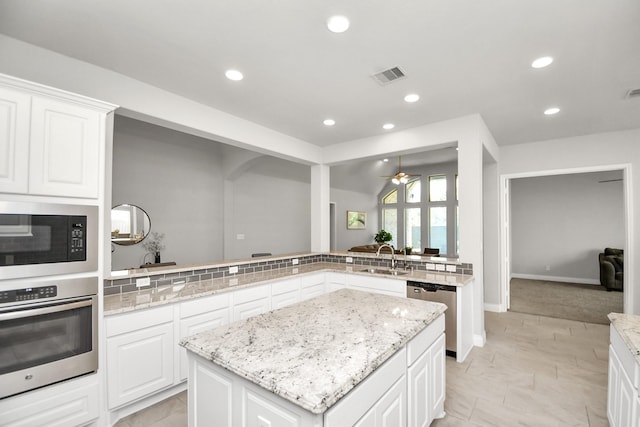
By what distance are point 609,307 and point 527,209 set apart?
3.02m

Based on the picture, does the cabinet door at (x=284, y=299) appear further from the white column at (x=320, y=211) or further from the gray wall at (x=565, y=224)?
the gray wall at (x=565, y=224)

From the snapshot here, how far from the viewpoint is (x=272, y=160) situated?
663 centimetres

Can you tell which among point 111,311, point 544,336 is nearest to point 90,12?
point 111,311

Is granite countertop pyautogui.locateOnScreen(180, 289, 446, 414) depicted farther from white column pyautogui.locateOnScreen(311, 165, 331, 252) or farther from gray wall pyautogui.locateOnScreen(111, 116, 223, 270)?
gray wall pyautogui.locateOnScreen(111, 116, 223, 270)

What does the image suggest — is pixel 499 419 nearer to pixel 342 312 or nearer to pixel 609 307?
pixel 342 312

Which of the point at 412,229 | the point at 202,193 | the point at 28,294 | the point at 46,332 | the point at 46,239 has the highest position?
the point at 202,193

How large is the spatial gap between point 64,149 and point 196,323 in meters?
1.60

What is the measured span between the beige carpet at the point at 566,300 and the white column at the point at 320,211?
3355 millimetres

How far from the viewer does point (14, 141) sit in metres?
1.73

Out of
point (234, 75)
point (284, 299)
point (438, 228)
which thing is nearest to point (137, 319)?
point (284, 299)

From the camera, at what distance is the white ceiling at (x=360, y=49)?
1831 mm

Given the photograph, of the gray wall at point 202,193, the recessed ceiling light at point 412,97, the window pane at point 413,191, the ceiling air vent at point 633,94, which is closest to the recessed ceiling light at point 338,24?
the recessed ceiling light at point 412,97

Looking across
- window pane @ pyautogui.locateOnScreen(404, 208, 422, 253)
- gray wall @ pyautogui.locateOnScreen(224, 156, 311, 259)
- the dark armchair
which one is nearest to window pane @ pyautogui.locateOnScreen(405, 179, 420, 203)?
window pane @ pyautogui.locateOnScreen(404, 208, 422, 253)

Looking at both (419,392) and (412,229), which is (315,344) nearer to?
(419,392)
